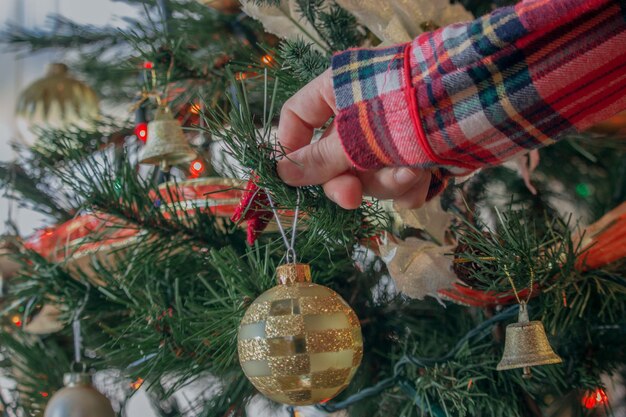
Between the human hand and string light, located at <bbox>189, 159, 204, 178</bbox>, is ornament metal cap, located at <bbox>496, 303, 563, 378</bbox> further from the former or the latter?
string light, located at <bbox>189, 159, 204, 178</bbox>

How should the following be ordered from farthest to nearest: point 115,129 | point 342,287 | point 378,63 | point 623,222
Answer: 1. point 115,129
2. point 342,287
3. point 623,222
4. point 378,63

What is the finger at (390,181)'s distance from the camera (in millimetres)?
360

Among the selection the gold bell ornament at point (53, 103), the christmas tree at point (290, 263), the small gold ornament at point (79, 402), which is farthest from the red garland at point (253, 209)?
the gold bell ornament at point (53, 103)

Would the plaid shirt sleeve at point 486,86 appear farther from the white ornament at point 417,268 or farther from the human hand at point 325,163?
the white ornament at point 417,268

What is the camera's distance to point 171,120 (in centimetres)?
61

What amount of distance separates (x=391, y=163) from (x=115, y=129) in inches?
17.6

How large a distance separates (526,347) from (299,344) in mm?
140

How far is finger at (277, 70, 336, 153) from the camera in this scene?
14.1 inches

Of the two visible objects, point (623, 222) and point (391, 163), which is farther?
point (623, 222)

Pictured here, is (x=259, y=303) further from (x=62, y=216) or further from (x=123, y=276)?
(x=62, y=216)

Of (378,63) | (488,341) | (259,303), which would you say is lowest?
(488,341)

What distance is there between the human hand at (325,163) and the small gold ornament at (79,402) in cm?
32

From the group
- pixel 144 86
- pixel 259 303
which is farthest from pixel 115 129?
pixel 259 303

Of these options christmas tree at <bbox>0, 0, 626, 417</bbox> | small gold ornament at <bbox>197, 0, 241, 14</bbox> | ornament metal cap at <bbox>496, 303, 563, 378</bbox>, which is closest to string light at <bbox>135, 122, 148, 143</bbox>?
christmas tree at <bbox>0, 0, 626, 417</bbox>
